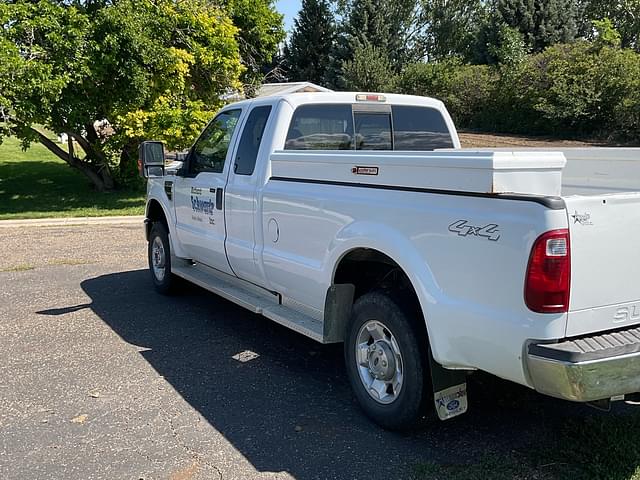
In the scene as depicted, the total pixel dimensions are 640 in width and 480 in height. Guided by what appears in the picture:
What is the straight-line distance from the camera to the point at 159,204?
286 inches

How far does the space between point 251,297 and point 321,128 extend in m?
1.54

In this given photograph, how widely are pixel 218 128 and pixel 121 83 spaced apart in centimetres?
807

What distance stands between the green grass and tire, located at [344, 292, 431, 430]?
15.6 inches

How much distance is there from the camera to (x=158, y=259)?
732 centimetres

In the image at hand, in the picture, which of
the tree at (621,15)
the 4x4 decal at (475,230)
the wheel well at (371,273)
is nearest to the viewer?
the 4x4 decal at (475,230)

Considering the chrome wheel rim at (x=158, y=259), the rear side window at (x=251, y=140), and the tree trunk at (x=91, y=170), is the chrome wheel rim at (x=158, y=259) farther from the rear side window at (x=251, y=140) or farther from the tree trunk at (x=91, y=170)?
the tree trunk at (x=91, y=170)

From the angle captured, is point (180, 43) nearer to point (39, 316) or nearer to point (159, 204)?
point (159, 204)

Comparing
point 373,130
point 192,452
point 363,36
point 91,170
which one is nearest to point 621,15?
point 363,36

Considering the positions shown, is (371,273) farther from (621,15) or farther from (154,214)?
(621,15)

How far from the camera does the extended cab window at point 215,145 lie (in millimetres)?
5859

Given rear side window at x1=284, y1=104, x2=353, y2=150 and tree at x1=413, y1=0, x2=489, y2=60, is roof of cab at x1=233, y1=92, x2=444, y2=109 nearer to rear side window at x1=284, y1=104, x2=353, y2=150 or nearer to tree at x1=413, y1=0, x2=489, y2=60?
rear side window at x1=284, y1=104, x2=353, y2=150

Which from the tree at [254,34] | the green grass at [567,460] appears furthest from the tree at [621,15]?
the green grass at [567,460]

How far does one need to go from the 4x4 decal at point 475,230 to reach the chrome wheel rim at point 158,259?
4.59 m

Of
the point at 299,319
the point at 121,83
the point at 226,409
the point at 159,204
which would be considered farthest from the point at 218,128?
the point at 121,83
